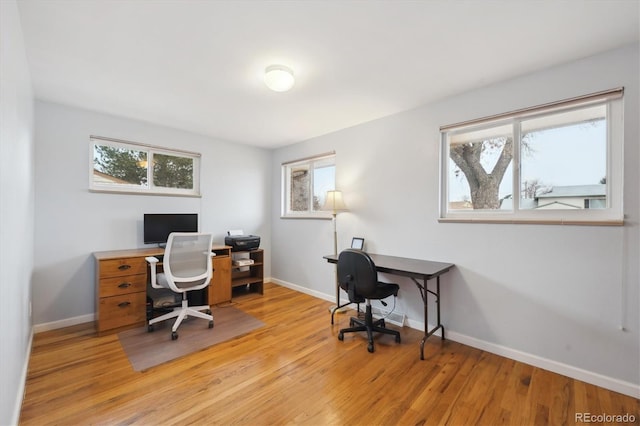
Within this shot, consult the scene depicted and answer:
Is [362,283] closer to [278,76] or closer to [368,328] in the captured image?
[368,328]

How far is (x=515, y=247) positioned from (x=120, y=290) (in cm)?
379

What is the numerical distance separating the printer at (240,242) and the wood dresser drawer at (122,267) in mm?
1174

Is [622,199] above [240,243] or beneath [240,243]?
above

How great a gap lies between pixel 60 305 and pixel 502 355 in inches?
172

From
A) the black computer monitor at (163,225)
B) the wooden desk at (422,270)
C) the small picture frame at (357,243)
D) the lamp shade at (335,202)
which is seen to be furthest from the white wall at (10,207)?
the small picture frame at (357,243)

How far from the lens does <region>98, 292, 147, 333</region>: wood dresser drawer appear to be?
2670 mm

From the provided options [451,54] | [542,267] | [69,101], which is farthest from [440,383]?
[69,101]

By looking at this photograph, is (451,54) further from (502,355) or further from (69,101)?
(69,101)

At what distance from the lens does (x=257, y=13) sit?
5.14ft

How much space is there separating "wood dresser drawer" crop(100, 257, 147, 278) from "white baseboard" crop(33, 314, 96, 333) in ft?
2.49

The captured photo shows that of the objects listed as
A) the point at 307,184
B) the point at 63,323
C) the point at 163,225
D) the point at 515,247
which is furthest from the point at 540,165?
the point at 63,323

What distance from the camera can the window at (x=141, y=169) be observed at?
3.18 m

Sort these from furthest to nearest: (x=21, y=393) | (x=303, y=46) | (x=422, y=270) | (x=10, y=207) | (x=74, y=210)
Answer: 1. (x=74, y=210)
2. (x=422, y=270)
3. (x=303, y=46)
4. (x=21, y=393)
5. (x=10, y=207)

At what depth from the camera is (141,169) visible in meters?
3.48
